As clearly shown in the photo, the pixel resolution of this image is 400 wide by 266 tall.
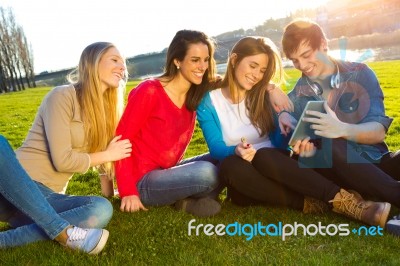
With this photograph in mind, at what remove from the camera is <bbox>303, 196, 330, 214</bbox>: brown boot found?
3900 millimetres

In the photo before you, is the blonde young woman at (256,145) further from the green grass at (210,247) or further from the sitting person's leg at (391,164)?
the sitting person's leg at (391,164)

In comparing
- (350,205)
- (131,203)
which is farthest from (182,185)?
(350,205)

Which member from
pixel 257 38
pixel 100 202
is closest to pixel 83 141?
pixel 100 202

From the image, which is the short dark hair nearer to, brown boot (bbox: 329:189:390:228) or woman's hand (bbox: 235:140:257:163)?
woman's hand (bbox: 235:140:257:163)

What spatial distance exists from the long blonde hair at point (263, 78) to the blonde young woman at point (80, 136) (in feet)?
3.14

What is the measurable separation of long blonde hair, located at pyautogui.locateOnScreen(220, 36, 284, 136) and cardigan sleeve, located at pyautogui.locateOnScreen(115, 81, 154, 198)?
740 millimetres

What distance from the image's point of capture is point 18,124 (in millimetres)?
13484

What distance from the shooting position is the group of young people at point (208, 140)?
3.51m

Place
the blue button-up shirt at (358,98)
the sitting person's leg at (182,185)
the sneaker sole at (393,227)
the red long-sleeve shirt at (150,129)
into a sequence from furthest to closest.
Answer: the red long-sleeve shirt at (150,129) → the sitting person's leg at (182,185) → the blue button-up shirt at (358,98) → the sneaker sole at (393,227)

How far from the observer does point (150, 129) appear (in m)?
4.19

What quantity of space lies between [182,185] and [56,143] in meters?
1.06

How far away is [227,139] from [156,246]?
1.25m

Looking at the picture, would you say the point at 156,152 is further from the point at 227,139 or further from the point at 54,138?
the point at 54,138

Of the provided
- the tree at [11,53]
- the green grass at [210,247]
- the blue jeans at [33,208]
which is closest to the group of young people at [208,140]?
the blue jeans at [33,208]
